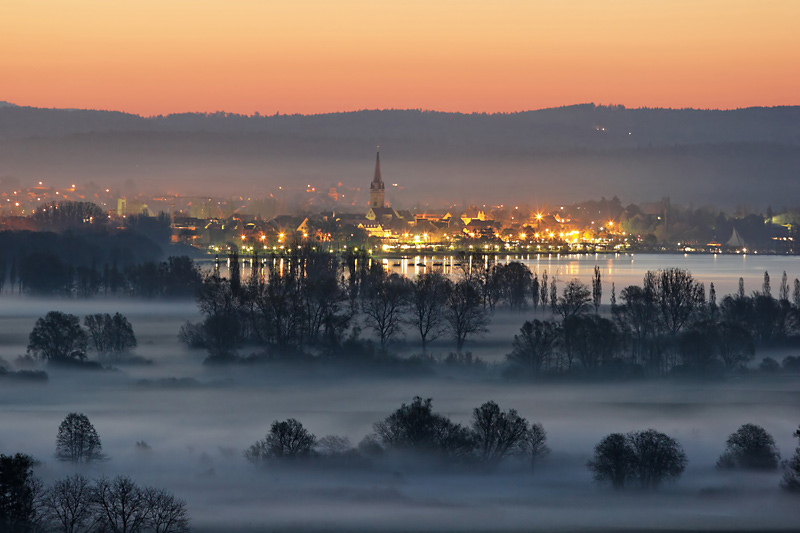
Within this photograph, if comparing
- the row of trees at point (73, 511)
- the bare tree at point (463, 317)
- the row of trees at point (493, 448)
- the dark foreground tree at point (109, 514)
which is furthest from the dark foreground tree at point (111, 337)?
the dark foreground tree at point (109, 514)

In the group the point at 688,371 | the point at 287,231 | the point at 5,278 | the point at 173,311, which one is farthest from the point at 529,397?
the point at 287,231

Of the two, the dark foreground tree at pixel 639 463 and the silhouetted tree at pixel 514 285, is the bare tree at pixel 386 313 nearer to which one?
the silhouetted tree at pixel 514 285

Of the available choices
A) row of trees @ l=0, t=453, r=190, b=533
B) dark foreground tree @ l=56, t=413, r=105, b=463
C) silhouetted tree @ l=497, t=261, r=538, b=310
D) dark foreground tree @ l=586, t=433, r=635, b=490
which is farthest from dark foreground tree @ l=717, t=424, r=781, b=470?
silhouetted tree @ l=497, t=261, r=538, b=310

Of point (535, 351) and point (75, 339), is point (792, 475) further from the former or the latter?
point (75, 339)

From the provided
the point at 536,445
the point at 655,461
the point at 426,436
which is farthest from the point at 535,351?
the point at 655,461

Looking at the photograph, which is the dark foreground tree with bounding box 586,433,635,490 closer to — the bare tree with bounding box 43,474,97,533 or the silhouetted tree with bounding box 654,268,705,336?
the bare tree with bounding box 43,474,97,533
